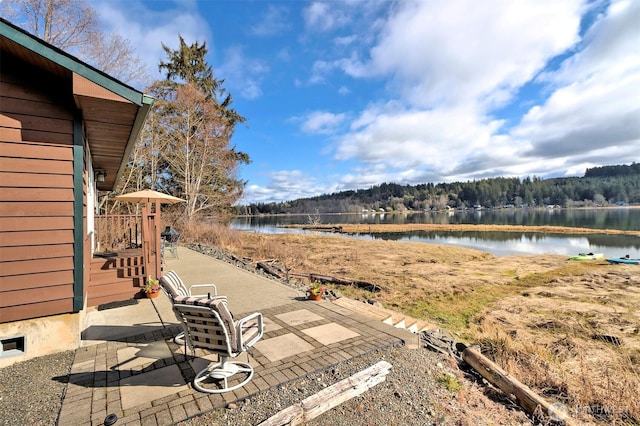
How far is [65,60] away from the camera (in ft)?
10.5

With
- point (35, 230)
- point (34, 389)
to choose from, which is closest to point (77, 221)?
point (35, 230)

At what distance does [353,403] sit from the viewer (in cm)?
264

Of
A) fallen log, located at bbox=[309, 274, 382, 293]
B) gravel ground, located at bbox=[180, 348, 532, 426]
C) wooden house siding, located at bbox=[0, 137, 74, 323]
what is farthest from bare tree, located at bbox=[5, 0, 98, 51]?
gravel ground, located at bbox=[180, 348, 532, 426]

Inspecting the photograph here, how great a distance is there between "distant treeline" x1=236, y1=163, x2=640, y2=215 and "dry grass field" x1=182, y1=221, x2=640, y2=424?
248ft

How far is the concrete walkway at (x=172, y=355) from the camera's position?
7.96 ft

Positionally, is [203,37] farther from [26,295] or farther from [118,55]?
[26,295]

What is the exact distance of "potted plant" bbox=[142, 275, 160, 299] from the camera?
5359mm

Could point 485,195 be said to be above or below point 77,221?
above

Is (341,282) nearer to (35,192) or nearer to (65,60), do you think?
(35,192)

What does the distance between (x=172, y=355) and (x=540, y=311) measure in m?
8.27

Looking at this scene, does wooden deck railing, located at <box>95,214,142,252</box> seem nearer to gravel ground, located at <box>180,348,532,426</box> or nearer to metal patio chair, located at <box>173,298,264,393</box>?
metal patio chair, located at <box>173,298,264,393</box>

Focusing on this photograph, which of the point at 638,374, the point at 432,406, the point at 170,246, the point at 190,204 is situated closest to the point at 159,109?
the point at 190,204

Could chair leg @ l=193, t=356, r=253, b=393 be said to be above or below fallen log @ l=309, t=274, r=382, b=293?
above

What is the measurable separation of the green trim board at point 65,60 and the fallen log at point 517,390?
199 inches
